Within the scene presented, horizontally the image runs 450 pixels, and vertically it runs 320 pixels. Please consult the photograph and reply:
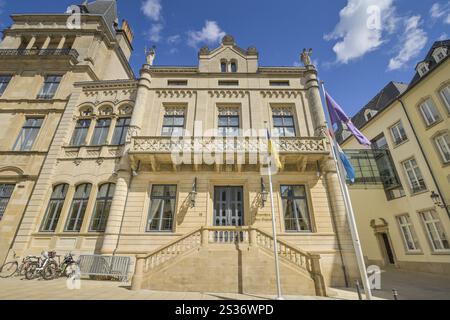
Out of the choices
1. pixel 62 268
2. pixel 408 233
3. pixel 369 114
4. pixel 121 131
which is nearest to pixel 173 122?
pixel 121 131

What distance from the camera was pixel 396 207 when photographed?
56.2 feet

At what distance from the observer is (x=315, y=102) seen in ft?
47.4

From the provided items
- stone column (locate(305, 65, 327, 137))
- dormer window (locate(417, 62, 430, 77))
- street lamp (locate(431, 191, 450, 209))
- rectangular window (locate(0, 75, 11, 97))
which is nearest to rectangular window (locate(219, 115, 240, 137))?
stone column (locate(305, 65, 327, 137))

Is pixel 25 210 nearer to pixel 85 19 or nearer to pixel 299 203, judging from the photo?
pixel 299 203

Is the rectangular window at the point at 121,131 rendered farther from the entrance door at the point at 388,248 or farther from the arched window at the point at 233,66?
the entrance door at the point at 388,248

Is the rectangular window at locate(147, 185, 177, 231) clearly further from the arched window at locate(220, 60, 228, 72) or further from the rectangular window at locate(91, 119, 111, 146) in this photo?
the arched window at locate(220, 60, 228, 72)

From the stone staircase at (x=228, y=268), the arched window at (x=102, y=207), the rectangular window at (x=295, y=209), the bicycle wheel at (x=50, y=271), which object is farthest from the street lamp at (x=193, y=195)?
the bicycle wheel at (x=50, y=271)

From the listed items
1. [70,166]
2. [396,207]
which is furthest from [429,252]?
[70,166]

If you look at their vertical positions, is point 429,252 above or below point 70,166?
below

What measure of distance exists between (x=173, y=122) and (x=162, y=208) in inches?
244

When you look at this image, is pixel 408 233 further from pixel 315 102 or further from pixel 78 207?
pixel 78 207

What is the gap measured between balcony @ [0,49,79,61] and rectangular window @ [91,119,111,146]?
673 cm

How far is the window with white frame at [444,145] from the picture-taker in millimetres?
13836
